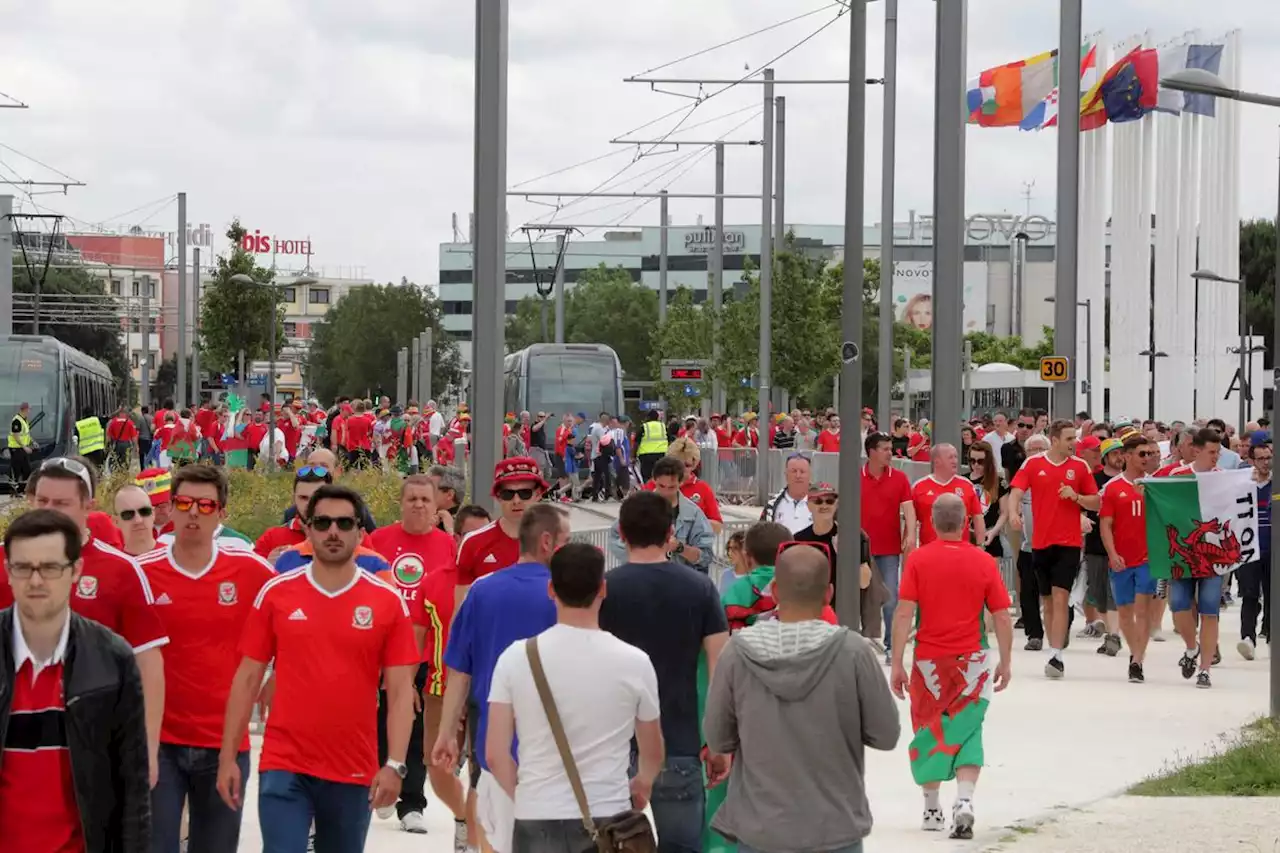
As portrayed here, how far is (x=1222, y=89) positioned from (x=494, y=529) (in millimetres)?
10380

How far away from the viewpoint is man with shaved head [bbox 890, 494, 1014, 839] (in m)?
10.7

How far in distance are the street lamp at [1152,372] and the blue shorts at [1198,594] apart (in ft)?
148

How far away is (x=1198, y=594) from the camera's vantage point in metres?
17.0

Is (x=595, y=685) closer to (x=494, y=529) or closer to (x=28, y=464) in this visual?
(x=494, y=529)

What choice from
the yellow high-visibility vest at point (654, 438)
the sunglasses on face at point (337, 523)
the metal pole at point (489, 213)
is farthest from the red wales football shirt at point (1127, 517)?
the yellow high-visibility vest at point (654, 438)

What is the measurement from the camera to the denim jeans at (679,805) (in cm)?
736

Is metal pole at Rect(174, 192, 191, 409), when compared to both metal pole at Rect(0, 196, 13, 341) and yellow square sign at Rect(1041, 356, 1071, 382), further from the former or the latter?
yellow square sign at Rect(1041, 356, 1071, 382)

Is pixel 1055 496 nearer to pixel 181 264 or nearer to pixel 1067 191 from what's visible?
pixel 1067 191

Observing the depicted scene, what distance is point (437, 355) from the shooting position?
113375mm

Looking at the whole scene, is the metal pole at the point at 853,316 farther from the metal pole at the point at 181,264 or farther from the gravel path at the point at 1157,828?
the metal pole at the point at 181,264

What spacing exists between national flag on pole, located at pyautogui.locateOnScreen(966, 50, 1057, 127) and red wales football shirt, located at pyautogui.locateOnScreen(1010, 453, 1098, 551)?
1180 inches

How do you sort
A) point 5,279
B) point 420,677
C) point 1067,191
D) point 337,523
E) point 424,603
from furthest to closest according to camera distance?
1. point 5,279
2. point 1067,191
3. point 420,677
4. point 424,603
5. point 337,523

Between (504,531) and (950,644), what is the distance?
2.82m

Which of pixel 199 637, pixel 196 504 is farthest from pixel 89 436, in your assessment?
pixel 199 637
